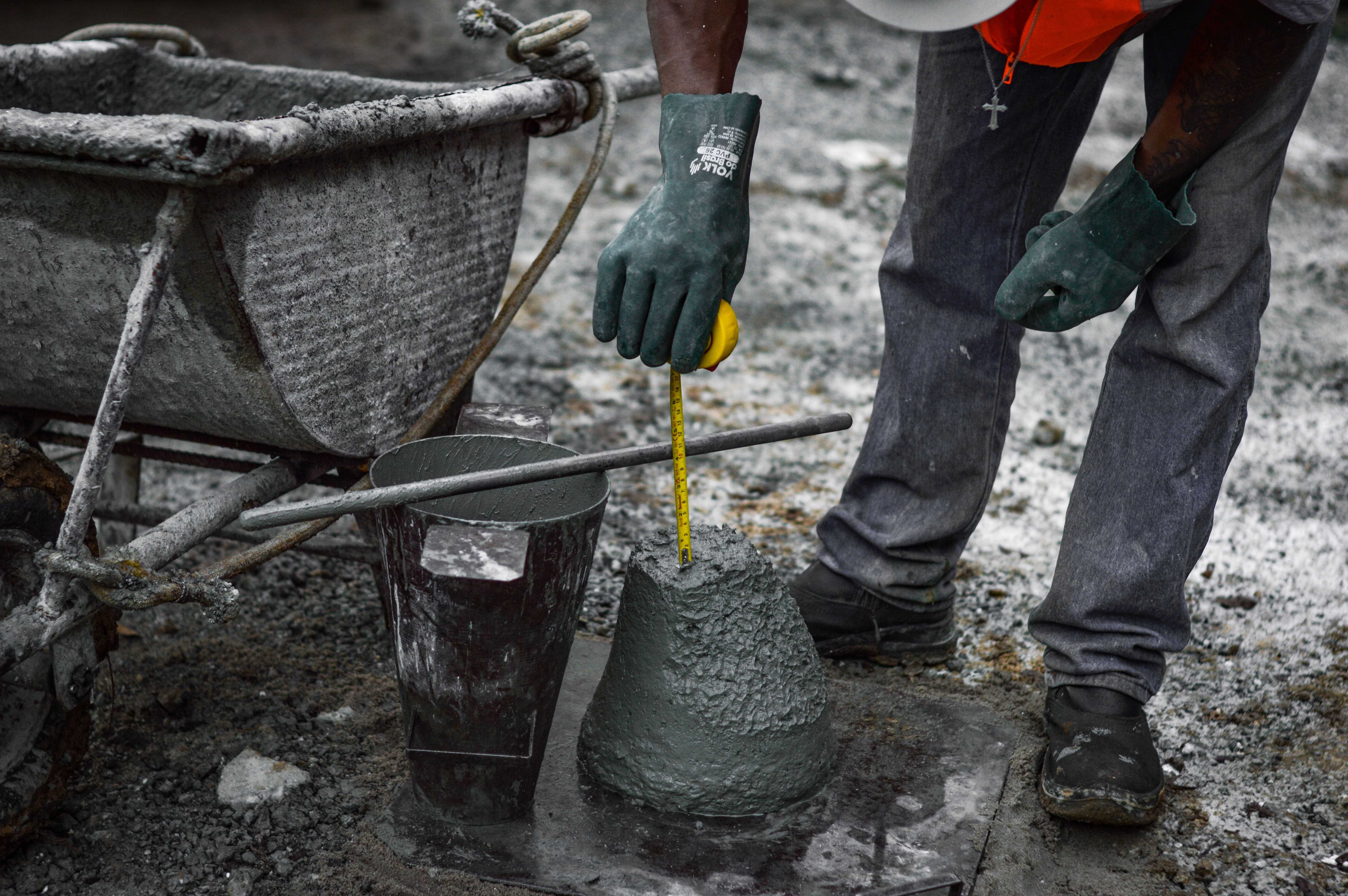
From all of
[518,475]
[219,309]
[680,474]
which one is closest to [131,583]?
[219,309]

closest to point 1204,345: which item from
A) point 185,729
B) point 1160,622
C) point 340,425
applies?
point 1160,622

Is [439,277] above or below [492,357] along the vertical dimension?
above

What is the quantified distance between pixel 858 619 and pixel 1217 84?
1.13 m

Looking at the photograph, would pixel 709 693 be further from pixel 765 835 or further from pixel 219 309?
pixel 219 309

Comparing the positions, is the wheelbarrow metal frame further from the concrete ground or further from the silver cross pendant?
the silver cross pendant

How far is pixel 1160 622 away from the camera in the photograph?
1828mm

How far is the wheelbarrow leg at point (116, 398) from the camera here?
54.6 inches

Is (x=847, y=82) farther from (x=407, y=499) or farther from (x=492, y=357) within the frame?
(x=407, y=499)

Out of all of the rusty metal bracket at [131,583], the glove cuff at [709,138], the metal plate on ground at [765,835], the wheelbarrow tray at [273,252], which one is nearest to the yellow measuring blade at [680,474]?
the glove cuff at [709,138]

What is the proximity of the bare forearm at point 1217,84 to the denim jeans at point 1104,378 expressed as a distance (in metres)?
0.08

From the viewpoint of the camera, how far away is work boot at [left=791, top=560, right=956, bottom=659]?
7.18 feet

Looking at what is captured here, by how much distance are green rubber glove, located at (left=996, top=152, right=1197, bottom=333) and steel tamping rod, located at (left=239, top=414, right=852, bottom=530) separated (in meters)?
0.35

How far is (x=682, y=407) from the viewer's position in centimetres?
165

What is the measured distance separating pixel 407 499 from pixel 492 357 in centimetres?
217
